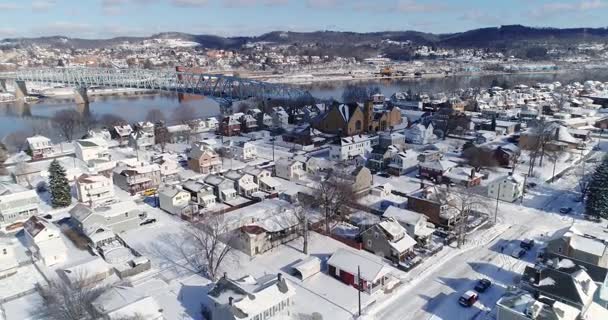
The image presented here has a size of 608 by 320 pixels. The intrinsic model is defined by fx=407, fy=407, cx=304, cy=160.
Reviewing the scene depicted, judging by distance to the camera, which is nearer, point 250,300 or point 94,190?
point 250,300

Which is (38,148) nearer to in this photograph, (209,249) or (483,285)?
(209,249)

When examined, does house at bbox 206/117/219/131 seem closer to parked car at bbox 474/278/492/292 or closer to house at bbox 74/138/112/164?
house at bbox 74/138/112/164

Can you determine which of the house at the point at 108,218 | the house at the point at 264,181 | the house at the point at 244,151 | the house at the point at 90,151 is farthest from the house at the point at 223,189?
the house at the point at 90,151

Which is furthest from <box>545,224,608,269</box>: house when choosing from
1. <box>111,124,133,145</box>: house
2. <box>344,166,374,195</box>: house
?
<box>111,124,133,145</box>: house

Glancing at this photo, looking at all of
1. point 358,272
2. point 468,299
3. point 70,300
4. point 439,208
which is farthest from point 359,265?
point 70,300

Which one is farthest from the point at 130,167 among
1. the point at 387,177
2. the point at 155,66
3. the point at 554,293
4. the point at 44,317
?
the point at 155,66
